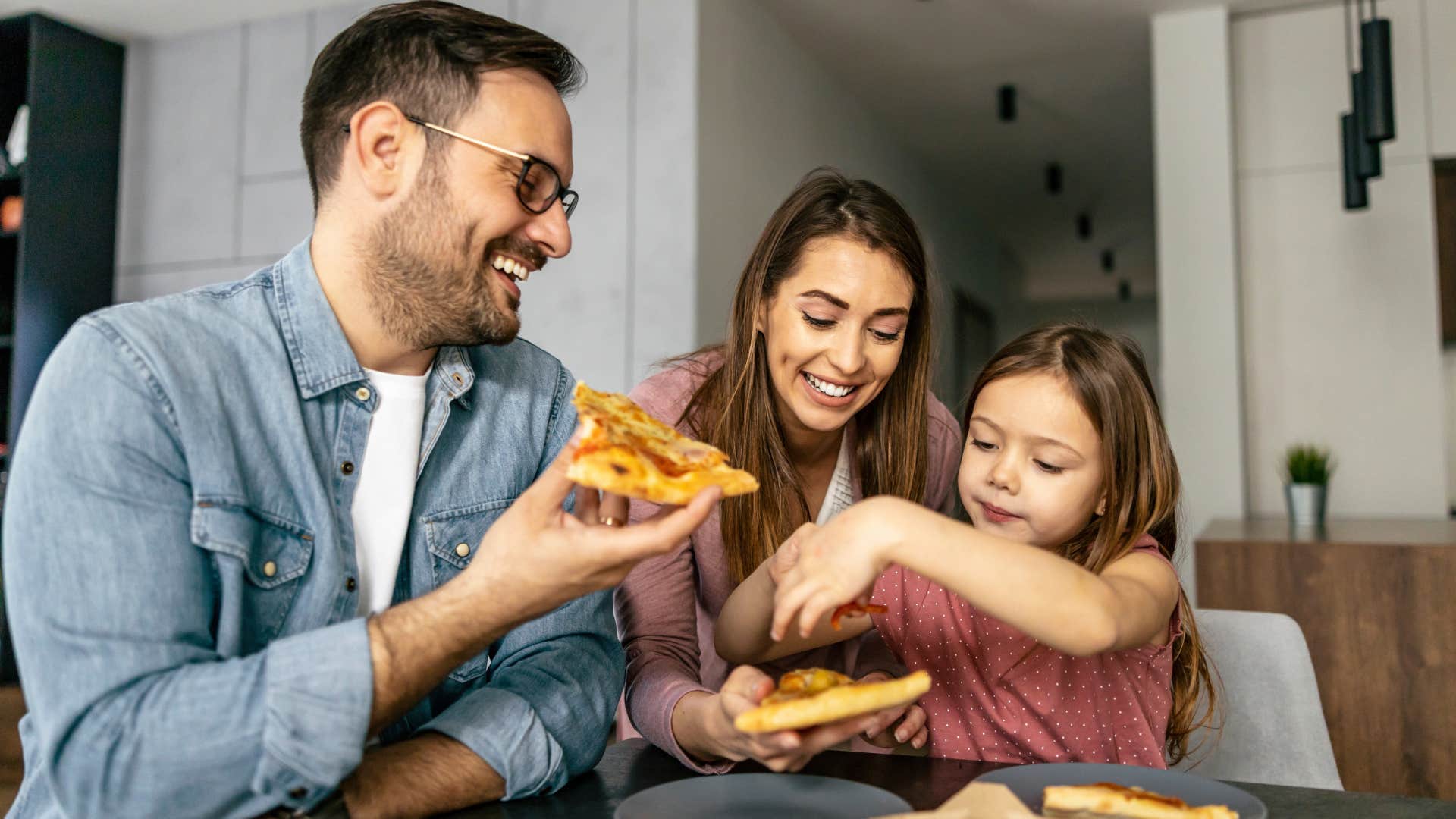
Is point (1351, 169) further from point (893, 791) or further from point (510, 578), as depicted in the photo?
point (510, 578)

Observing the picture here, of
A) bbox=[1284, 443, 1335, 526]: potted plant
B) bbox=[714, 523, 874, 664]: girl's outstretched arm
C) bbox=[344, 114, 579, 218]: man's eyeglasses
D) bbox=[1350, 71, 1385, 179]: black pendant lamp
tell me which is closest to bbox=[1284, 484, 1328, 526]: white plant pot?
bbox=[1284, 443, 1335, 526]: potted plant

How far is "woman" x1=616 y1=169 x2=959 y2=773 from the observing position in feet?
5.30

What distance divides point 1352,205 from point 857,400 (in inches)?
99.8

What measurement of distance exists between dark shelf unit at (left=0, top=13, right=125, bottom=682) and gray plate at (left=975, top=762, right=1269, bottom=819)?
456cm

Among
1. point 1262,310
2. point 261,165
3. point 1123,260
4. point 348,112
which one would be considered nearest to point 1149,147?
point 1262,310

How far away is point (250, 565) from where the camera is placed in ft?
3.49

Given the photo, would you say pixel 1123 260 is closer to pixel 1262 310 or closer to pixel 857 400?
pixel 1262 310

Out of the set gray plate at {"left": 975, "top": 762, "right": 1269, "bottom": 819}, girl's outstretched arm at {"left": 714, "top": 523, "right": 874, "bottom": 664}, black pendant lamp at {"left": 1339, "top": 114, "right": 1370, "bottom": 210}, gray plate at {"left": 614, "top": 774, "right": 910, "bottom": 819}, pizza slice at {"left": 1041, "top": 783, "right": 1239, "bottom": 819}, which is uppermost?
black pendant lamp at {"left": 1339, "top": 114, "right": 1370, "bottom": 210}

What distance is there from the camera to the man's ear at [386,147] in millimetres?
1228

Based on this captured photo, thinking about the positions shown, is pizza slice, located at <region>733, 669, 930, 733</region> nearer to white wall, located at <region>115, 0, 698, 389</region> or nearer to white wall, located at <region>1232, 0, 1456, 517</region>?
white wall, located at <region>115, 0, 698, 389</region>

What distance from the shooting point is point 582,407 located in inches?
42.7

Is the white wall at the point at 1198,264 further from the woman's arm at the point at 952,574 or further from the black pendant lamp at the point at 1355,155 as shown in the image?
the woman's arm at the point at 952,574

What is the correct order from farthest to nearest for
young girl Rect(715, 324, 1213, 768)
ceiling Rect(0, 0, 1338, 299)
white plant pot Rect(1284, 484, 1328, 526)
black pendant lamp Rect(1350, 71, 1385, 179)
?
ceiling Rect(0, 0, 1338, 299) → white plant pot Rect(1284, 484, 1328, 526) → black pendant lamp Rect(1350, 71, 1385, 179) → young girl Rect(715, 324, 1213, 768)

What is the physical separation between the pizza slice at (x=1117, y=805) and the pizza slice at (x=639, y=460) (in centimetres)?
40
